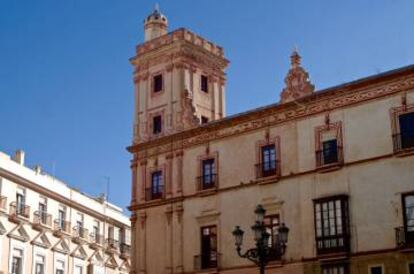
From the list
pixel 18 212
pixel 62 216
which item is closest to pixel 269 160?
pixel 18 212

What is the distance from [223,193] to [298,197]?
436 centimetres

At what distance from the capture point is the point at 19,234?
4531 cm

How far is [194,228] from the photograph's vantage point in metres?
37.9

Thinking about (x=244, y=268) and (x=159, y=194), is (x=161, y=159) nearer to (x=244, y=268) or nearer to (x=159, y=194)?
(x=159, y=194)

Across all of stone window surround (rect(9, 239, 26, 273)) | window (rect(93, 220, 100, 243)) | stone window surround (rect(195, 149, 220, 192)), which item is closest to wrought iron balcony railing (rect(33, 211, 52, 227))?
stone window surround (rect(9, 239, 26, 273))

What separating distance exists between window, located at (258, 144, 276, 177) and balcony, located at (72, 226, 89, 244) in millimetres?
19194

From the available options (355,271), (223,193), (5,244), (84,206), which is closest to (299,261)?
(355,271)

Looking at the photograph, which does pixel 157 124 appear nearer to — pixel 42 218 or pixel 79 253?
pixel 42 218

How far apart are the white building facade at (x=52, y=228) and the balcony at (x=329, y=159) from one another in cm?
→ 1935

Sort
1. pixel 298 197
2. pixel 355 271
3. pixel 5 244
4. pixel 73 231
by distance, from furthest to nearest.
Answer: pixel 73 231, pixel 5 244, pixel 298 197, pixel 355 271

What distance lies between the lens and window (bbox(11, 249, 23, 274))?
4481 centimetres

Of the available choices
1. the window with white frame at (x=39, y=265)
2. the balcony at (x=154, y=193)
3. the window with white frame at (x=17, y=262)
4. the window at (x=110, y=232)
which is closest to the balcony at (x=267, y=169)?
the balcony at (x=154, y=193)

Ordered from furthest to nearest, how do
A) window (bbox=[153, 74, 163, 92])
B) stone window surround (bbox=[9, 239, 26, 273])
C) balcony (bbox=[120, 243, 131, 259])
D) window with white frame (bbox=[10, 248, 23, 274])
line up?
1. balcony (bbox=[120, 243, 131, 259])
2. window with white frame (bbox=[10, 248, 23, 274])
3. stone window surround (bbox=[9, 239, 26, 273])
4. window (bbox=[153, 74, 163, 92])

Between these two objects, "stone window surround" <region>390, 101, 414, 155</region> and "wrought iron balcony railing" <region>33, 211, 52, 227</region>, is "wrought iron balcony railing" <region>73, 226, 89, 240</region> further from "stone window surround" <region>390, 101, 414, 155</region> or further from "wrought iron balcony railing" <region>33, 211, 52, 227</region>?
"stone window surround" <region>390, 101, 414, 155</region>
